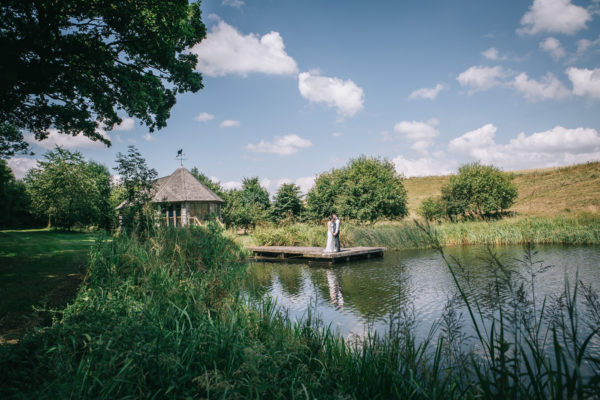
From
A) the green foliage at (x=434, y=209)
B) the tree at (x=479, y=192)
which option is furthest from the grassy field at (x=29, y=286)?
the tree at (x=479, y=192)

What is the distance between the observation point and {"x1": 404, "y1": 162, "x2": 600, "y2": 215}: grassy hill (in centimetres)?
3056

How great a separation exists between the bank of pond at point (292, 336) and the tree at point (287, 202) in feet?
63.4

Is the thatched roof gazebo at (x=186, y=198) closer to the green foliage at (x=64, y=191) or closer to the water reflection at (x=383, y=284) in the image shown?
the green foliage at (x=64, y=191)

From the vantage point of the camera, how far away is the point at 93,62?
899cm

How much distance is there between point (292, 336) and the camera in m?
3.55

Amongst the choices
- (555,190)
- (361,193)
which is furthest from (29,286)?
(555,190)

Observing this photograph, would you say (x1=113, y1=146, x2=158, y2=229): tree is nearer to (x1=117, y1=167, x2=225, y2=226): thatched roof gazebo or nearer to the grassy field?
the grassy field

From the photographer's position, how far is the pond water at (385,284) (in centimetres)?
675

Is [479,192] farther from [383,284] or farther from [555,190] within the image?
[383,284]

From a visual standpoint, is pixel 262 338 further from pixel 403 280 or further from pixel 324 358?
pixel 403 280

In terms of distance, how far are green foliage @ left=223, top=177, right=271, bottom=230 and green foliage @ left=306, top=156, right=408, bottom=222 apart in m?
5.55

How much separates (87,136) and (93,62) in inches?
139

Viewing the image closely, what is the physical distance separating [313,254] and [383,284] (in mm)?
5528

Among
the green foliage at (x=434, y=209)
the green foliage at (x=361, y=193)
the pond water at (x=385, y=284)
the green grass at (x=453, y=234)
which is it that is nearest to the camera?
the pond water at (x=385, y=284)
